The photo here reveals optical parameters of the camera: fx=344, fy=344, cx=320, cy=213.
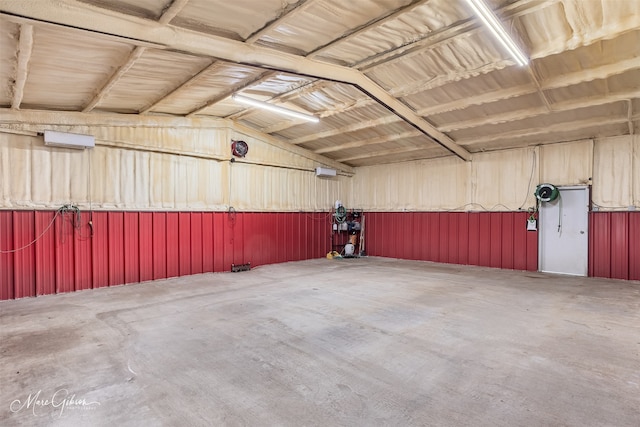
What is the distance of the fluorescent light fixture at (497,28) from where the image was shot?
11.6ft

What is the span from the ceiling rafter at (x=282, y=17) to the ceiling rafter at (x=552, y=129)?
5.95m

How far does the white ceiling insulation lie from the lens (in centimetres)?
381

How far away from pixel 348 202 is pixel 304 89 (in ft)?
20.3

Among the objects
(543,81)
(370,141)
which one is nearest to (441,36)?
(543,81)

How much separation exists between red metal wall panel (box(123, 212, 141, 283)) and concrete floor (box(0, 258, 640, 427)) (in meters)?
1.00

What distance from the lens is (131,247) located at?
23.2 feet

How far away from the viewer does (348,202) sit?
39.9 ft

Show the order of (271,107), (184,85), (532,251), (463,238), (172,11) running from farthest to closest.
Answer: (463,238) < (532,251) < (271,107) < (184,85) < (172,11)

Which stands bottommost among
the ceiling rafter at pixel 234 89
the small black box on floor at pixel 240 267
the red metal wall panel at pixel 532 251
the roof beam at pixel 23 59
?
the small black box on floor at pixel 240 267

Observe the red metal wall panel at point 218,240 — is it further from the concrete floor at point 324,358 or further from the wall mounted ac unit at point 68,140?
the wall mounted ac unit at point 68,140

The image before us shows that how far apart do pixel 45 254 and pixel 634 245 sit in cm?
1139

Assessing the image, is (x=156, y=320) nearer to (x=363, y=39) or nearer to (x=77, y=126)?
(x=77, y=126)

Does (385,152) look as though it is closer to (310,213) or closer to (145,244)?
(310,213)

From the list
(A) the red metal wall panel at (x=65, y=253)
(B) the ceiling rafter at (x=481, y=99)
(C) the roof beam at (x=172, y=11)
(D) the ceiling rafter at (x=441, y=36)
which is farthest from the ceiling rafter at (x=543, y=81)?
(A) the red metal wall panel at (x=65, y=253)
